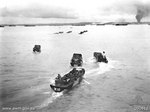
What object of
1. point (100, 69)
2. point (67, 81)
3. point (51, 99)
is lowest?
point (51, 99)

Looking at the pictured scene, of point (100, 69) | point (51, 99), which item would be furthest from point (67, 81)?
point (100, 69)

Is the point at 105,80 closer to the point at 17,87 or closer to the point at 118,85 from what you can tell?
the point at 118,85

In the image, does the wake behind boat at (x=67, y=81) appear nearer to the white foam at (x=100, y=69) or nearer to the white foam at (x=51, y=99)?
the white foam at (x=51, y=99)

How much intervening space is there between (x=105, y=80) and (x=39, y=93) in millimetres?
14162

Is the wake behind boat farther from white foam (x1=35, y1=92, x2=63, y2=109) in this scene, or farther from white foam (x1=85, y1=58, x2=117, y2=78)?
white foam (x1=85, y1=58, x2=117, y2=78)

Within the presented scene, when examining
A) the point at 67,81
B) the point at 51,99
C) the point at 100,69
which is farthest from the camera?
the point at 100,69

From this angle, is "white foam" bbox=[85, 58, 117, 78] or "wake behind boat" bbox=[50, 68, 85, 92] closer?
"wake behind boat" bbox=[50, 68, 85, 92]

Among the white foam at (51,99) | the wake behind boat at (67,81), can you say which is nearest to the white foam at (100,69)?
the wake behind boat at (67,81)

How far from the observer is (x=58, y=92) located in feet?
114

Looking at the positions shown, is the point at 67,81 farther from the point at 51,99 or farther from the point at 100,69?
the point at 100,69

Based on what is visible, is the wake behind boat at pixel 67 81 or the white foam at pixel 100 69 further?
the white foam at pixel 100 69

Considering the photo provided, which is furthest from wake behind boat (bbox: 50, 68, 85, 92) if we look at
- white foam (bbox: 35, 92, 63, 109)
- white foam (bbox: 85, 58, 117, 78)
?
white foam (bbox: 85, 58, 117, 78)

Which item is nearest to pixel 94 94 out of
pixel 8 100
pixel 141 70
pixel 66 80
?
pixel 66 80

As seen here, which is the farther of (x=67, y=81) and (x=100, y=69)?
(x=100, y=69)
